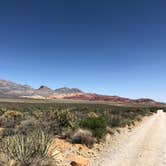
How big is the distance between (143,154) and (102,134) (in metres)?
3.61

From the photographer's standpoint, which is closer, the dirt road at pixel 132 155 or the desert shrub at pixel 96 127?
the dirt road at pixel 132 155

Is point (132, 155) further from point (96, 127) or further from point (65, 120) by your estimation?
point (65, 120)

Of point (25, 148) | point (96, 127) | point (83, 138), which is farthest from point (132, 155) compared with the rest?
point (25, 148)

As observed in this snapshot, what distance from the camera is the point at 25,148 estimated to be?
7.48 metres

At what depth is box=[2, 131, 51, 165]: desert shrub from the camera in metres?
7.22

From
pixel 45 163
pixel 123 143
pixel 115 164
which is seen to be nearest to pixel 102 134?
pixel 123 143

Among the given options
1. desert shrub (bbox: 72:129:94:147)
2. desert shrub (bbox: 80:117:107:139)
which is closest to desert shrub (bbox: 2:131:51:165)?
desert shrub (bbox: 72:129:94:147)

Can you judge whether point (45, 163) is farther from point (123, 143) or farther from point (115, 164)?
point (123, 143)

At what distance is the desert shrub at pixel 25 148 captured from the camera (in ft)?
23.7

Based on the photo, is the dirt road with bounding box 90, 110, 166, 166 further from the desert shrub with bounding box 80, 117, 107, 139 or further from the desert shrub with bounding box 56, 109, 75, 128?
the desert shrub with bounding box 56, 109, 75, 128

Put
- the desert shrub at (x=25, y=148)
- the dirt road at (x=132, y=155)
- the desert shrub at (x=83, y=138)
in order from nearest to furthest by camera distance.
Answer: the desert shrub at (x=25, y=148) < the dirt road at (x=132, y=155) < the desert shrub at (x=83, y=138)

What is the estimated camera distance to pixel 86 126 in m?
14.2

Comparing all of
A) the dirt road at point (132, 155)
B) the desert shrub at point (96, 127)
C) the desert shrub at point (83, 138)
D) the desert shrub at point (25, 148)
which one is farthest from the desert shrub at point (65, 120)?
the desert shrub at point (25, 148)

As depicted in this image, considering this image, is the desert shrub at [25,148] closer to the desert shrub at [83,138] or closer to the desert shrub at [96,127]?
the desert shrub at [83,138]
